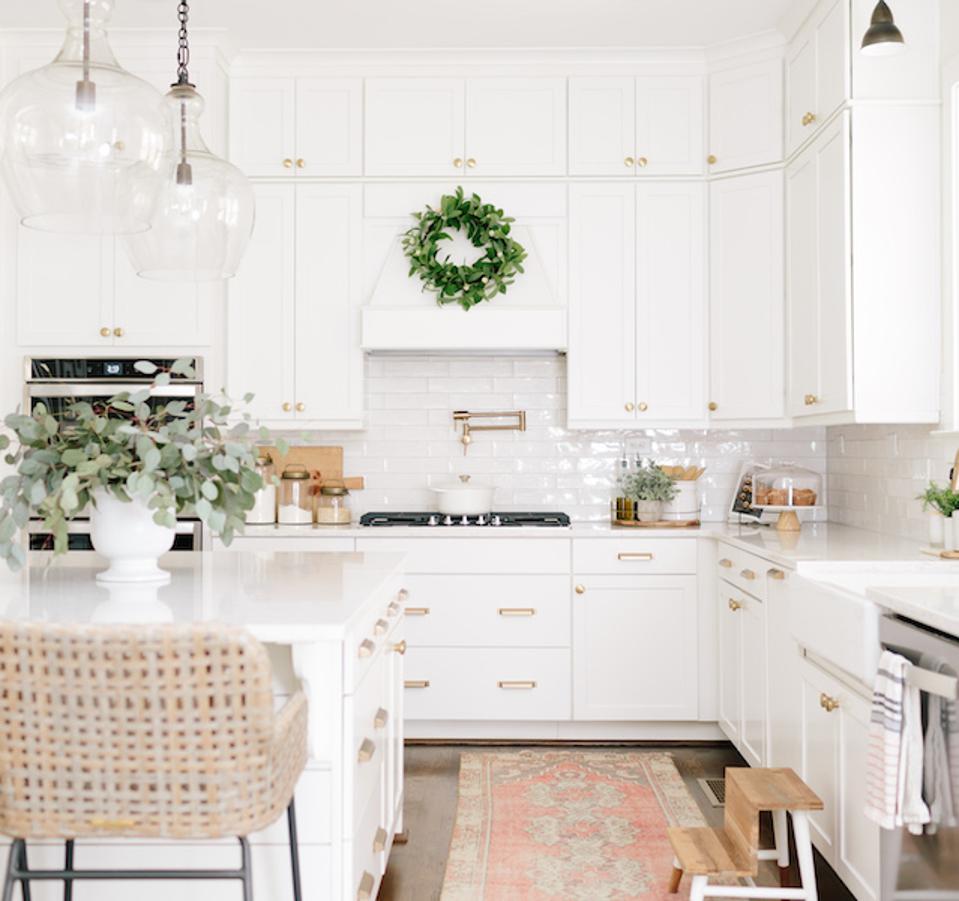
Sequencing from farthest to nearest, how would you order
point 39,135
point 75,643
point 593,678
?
1. point 593,678
2. point 39,135
3. point 75,643

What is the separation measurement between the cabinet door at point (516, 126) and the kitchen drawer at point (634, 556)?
166 centimetres

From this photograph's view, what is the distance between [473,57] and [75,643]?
3616mm

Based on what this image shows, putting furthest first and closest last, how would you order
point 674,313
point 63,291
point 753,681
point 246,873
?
point 674,313
point 63,291
point 753,681
point 246,873

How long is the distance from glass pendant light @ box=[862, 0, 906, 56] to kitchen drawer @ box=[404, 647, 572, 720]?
2600 mm

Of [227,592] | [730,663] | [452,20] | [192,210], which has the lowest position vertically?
[730,663]

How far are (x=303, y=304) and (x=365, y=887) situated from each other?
2.82 meters

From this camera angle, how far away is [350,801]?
1.98 meters

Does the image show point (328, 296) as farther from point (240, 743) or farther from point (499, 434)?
point (240, 743)

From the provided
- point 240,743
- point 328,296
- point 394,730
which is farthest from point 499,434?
point 240,743

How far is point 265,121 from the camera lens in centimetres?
452

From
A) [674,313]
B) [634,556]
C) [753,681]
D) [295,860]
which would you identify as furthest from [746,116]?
[295,860]

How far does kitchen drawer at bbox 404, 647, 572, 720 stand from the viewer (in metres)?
4.27

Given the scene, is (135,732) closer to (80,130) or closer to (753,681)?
(80,130)

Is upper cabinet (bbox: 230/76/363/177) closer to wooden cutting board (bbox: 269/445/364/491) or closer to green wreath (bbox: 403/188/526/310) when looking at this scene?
green wreath (bbox: 403/188/526/310)
